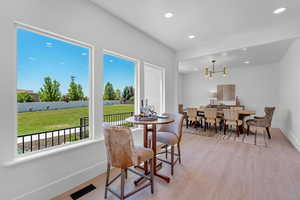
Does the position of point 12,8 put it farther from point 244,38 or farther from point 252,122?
point 252,122

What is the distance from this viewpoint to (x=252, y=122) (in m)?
4.30

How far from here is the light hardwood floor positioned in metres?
→ 1.75

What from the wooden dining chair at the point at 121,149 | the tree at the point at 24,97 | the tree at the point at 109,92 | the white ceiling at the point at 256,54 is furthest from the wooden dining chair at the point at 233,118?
the tree at the point at 24,97

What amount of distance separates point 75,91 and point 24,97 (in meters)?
0.62

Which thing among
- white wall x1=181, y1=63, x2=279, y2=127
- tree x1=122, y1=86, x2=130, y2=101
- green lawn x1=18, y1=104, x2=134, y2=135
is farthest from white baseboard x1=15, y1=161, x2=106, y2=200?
white wall x1=181, y1=63, x2=279, y2=127

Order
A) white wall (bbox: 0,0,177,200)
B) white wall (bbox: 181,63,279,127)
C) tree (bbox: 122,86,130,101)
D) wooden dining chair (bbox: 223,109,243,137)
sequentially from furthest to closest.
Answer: white wall (bbox: 181,63,279,127) < wooden dining chair (bbox: 223,109,243,137) < tree (bbox: 122,86,130,101) < white wall (bbox: 0,0,177,200)

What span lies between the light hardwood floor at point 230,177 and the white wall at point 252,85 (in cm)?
327

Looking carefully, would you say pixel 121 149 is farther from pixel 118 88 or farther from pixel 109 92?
pixel 118 88

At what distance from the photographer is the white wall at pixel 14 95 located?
Result: 1405mm

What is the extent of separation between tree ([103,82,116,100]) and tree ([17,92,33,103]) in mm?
1060

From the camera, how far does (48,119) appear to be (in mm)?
1908

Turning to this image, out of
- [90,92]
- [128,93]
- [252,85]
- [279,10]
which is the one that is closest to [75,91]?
Result: [90,92]

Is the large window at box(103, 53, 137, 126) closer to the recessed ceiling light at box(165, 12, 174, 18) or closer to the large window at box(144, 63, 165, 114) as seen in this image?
the large window at box(144, 63, 165, 114)

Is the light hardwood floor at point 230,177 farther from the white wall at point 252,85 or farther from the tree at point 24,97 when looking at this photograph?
the white wall at point 252,85
